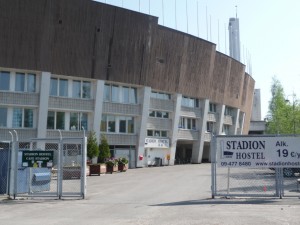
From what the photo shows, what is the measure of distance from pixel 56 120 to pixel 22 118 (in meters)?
3.52

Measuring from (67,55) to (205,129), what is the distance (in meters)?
25.8

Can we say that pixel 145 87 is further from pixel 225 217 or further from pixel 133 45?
pixel 225 217

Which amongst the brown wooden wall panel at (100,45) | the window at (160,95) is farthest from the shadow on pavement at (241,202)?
the window at (160,95)

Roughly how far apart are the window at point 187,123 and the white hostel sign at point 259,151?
40.0 meters

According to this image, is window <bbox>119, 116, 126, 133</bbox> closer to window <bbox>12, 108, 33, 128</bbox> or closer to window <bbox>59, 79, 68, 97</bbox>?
window <bbox>59, 79, 68, 97</bbox>

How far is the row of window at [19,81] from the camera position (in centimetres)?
3853

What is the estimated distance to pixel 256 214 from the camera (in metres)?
11.1

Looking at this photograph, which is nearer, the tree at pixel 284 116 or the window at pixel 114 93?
the window at pixel 114 93

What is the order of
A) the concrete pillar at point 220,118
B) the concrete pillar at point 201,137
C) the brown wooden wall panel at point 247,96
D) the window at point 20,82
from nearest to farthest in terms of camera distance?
the window at point 20,82 → the concrete pillar at point 201,137 → the concrete pillar at point 220,118 → the brown wooden wall panel at point 247,96

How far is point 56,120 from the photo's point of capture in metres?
41.5

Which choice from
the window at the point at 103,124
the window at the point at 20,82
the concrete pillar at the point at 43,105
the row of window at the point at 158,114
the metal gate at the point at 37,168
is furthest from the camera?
the row of window at the point at 158,114

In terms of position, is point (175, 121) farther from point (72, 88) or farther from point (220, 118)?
point (72, 88)

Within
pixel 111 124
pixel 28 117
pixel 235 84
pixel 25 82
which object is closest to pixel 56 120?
pixel 28 117

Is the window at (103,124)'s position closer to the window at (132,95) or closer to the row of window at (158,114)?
the window at (132,95)
